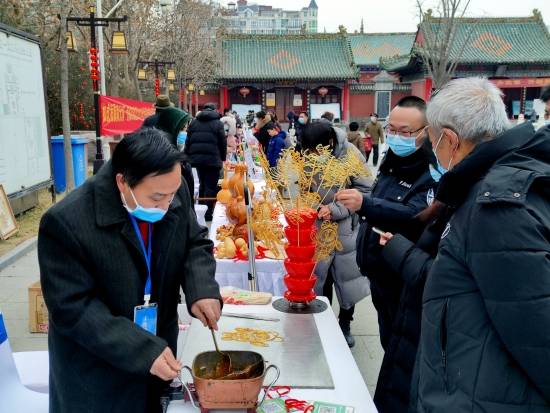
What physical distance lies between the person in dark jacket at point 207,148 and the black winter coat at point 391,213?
15.4 feet

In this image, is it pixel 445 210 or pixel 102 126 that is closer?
pixel 445 210

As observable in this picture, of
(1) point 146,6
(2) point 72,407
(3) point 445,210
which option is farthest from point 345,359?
(1) point 146,6

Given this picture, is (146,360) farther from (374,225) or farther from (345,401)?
(374,225)

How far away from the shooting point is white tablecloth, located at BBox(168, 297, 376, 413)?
1.67 metres

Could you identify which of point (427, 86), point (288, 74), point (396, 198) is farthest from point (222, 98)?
point (396, 198)

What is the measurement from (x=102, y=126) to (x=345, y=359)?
7019 millimetres

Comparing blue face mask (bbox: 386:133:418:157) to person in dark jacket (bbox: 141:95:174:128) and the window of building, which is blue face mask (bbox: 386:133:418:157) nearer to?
person in dark jacket (bbox: 141:95:174:128)

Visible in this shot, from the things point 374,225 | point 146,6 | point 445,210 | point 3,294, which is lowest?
point 3,294

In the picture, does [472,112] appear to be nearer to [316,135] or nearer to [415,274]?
[415,274]

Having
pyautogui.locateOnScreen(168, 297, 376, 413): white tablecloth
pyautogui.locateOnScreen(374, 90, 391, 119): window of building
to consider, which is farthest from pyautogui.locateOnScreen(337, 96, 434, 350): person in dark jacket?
pyautogui.locateOnScreen(374, 90, 391, 119): window of building

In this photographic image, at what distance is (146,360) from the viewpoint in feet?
4.70

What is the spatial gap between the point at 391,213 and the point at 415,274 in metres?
0.56

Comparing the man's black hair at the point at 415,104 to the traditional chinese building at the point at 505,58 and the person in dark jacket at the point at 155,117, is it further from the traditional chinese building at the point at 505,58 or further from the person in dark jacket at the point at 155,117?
the traditional chinese building at the point at 505,58

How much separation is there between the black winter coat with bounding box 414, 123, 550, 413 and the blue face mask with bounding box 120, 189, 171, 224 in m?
0.81
